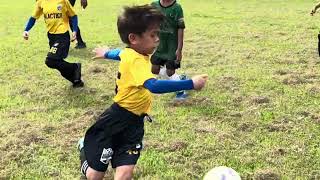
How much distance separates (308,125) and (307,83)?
220 cm

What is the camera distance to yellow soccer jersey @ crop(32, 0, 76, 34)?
27.5ft

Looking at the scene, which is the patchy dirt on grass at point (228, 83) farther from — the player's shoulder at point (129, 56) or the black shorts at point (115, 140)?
the player's shoulder at point (129, 56)

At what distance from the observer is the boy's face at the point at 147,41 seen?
13.6 ft

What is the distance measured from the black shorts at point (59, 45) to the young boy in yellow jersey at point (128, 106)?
13.4 ft

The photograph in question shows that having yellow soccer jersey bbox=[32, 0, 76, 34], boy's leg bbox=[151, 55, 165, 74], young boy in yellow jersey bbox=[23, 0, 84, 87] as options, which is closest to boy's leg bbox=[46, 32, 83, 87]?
young boy in yellow jersey bbox=[23, 0, 84, 87]

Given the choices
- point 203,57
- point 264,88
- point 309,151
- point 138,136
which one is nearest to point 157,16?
point 138,136

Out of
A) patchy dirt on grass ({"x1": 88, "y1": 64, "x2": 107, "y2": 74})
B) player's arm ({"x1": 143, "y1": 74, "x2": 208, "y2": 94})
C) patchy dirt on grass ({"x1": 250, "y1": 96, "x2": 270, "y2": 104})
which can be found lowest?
patchy dirt on grass ({"x1": 88, "y1": 64, "x2": 107, "y2": 74})

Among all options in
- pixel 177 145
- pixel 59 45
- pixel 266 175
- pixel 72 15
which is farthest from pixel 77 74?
pixel 266 175

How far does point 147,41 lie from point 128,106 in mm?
567

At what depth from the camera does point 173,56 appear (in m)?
7.69

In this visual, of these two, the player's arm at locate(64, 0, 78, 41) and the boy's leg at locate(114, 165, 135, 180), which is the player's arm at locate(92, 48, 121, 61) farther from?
the player's arm at locate(64, 0, 78, 41)

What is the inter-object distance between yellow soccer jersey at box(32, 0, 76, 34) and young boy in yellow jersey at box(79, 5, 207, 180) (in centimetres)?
421

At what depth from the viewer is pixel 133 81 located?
424 centimetres

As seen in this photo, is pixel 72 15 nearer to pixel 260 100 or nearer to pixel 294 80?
pixel 260 100
